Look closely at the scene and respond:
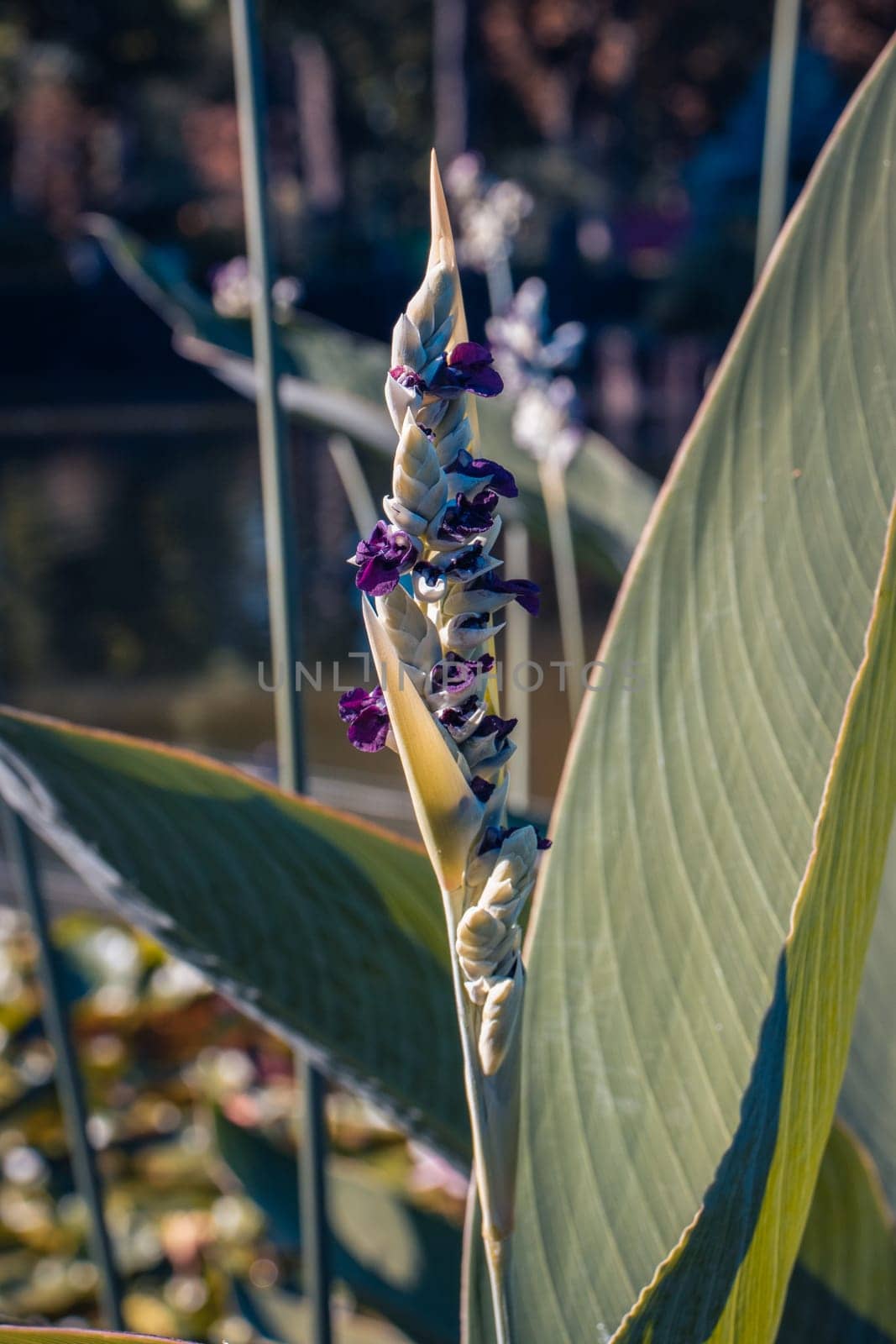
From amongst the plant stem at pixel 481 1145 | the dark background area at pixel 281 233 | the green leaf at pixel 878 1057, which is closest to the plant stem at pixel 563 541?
the green leaf at pixel 878 1057

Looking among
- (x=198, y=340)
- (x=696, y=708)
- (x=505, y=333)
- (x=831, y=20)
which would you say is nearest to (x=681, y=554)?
(x=696, y=708)

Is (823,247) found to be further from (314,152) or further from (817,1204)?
(314,152)

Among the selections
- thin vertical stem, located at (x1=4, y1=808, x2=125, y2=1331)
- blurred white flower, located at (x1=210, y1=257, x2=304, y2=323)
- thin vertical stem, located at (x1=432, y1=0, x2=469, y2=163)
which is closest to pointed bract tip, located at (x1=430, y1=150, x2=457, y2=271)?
thin vertical stem, located at (x1=4, y1=808, x2=125, y2=1331)

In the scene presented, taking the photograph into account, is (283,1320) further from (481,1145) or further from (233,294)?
(233,294)

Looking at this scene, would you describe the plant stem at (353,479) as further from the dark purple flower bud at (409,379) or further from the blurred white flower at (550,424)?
the dark purple flower bud at (409,379)

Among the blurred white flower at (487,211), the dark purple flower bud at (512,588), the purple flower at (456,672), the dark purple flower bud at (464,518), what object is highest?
the blurred white flower at (487,211)

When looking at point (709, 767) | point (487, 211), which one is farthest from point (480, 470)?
point (487, 211)

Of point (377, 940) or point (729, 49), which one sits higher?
point (729, 49)

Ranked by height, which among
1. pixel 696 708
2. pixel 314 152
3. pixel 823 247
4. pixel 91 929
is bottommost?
pixel 91 929

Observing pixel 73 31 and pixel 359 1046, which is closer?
pixel 359 1046
